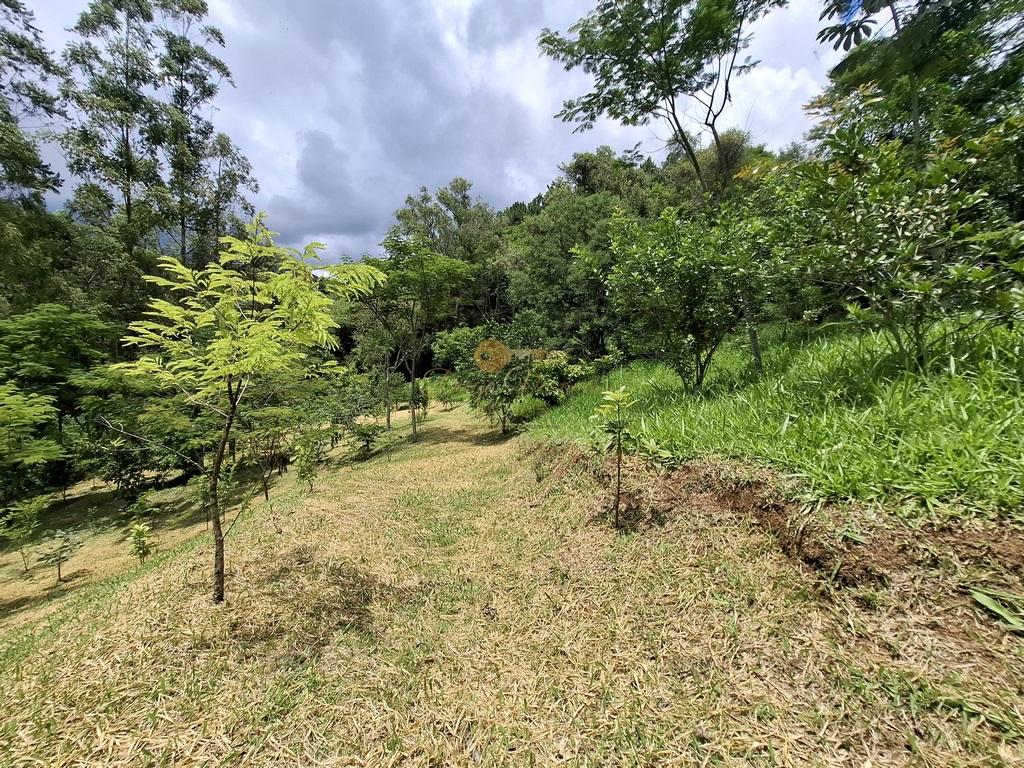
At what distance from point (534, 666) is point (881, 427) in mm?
2413

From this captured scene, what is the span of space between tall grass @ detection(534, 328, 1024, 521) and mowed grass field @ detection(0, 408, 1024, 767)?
479 millimetres

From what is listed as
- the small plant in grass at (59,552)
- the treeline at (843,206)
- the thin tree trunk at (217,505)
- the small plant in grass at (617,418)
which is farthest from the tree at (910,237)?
the small plant in grass at (59,552)

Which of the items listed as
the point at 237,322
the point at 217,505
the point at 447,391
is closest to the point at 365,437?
the point at 447,391

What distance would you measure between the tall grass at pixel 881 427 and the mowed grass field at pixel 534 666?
1.57 ft

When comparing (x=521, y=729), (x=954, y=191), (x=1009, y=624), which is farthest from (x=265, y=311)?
(x=954, y=191)

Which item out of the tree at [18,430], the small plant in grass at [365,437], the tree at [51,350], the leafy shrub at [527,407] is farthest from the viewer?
the small plant in grass at [365,437]

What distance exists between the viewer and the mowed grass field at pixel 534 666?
137cm

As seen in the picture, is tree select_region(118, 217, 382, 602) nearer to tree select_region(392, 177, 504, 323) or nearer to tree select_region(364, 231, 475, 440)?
tree select_region(364, 231, 475, 440)

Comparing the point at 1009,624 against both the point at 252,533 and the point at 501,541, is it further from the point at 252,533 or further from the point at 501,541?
the point at 252,533

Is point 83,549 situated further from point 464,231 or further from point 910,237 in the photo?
point 464,231

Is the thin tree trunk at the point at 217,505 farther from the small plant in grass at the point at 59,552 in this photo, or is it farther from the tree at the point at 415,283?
the tree at the point at 415,283

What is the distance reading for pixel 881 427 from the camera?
7.09ft

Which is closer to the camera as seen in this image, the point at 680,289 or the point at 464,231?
the point at 680,289

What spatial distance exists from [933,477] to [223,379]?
4063 millimetres
